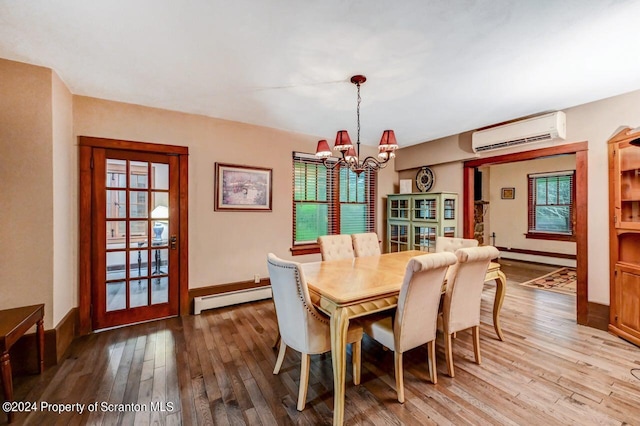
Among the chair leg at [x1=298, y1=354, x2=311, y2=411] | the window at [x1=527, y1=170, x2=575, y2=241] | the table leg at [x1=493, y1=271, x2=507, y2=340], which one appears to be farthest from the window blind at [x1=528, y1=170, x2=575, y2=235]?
the chair leg at [x1=298, y1=354, x2=311, y2=411]

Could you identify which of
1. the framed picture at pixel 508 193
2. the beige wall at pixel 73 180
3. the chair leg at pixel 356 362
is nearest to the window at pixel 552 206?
the framed picture at pixel 508 193

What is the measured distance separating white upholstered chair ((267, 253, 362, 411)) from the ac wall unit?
3.37m

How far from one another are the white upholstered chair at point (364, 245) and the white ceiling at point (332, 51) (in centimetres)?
162

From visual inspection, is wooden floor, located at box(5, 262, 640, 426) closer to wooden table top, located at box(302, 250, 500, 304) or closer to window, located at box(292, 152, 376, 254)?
wooden table top, located at box(302, 250, 500, 304)

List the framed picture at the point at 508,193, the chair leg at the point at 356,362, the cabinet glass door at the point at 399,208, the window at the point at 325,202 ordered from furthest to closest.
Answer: the framed picture at the point at 508,193 < the cabinet glass door at the point at 399,208 < the window at the point at 325,202 < the chair leg at the point at 356,362

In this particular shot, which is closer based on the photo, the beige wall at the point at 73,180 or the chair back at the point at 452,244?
the beige wall at the point at 73,180

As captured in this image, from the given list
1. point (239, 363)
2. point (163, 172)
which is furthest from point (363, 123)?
point (239, 363)

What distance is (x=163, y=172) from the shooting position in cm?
331

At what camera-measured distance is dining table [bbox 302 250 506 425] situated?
1.71m

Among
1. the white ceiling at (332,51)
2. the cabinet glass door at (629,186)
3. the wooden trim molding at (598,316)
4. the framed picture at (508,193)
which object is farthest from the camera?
the framed picture at (508,193)

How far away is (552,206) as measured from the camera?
6.25m

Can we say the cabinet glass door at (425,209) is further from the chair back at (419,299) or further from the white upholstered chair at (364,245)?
the chair back at (419,299)

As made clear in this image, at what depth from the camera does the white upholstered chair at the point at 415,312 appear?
1.78 metres

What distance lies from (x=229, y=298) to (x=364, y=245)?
1.95m
